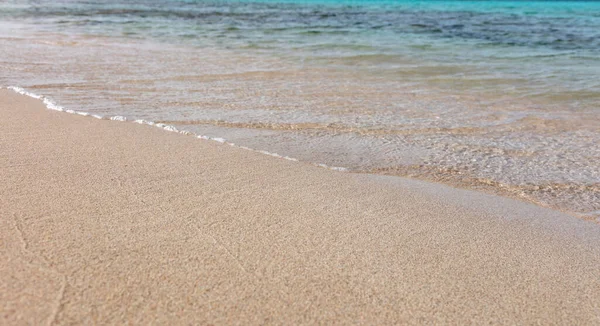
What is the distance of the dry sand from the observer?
175cm

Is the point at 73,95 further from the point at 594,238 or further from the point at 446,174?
the point at 594,238

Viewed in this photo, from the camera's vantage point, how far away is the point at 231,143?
3.78m

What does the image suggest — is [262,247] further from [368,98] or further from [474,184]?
[368,98]

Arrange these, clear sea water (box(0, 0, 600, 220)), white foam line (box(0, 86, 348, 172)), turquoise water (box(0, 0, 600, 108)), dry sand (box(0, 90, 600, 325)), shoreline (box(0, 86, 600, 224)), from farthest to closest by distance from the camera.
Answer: turquoise water (box(0, 0, 600, 108)), clear sea water (box(0, 0, 600, 220)), white foam line (box(0, 86, 348, 172)), shoreline (box(0, 86, 600, 224)), dry sand (box(0, 90, 600, 325))

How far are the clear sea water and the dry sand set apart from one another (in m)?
0.59

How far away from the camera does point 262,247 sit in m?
2.15

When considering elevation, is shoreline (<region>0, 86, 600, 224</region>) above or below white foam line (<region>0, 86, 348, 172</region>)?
below

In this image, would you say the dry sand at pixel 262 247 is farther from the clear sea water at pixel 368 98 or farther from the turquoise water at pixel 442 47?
the turquoise water at pixel 442 47

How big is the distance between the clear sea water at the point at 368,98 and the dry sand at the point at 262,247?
588 mm

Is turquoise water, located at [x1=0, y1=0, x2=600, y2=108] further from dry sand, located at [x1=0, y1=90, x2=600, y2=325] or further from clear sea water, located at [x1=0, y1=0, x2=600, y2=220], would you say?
dry sand, located at [x1=0, y1=90, x2=600, y2=325]

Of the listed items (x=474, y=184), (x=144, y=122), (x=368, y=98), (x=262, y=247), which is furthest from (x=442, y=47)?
(x=262, y=247)

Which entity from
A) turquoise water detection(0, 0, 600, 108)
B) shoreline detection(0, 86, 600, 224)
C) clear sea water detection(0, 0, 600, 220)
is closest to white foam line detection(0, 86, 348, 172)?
shoreline detection(0, 86, 600, 224)

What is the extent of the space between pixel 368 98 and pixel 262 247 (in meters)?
3.78

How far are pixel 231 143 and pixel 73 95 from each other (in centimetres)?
208
